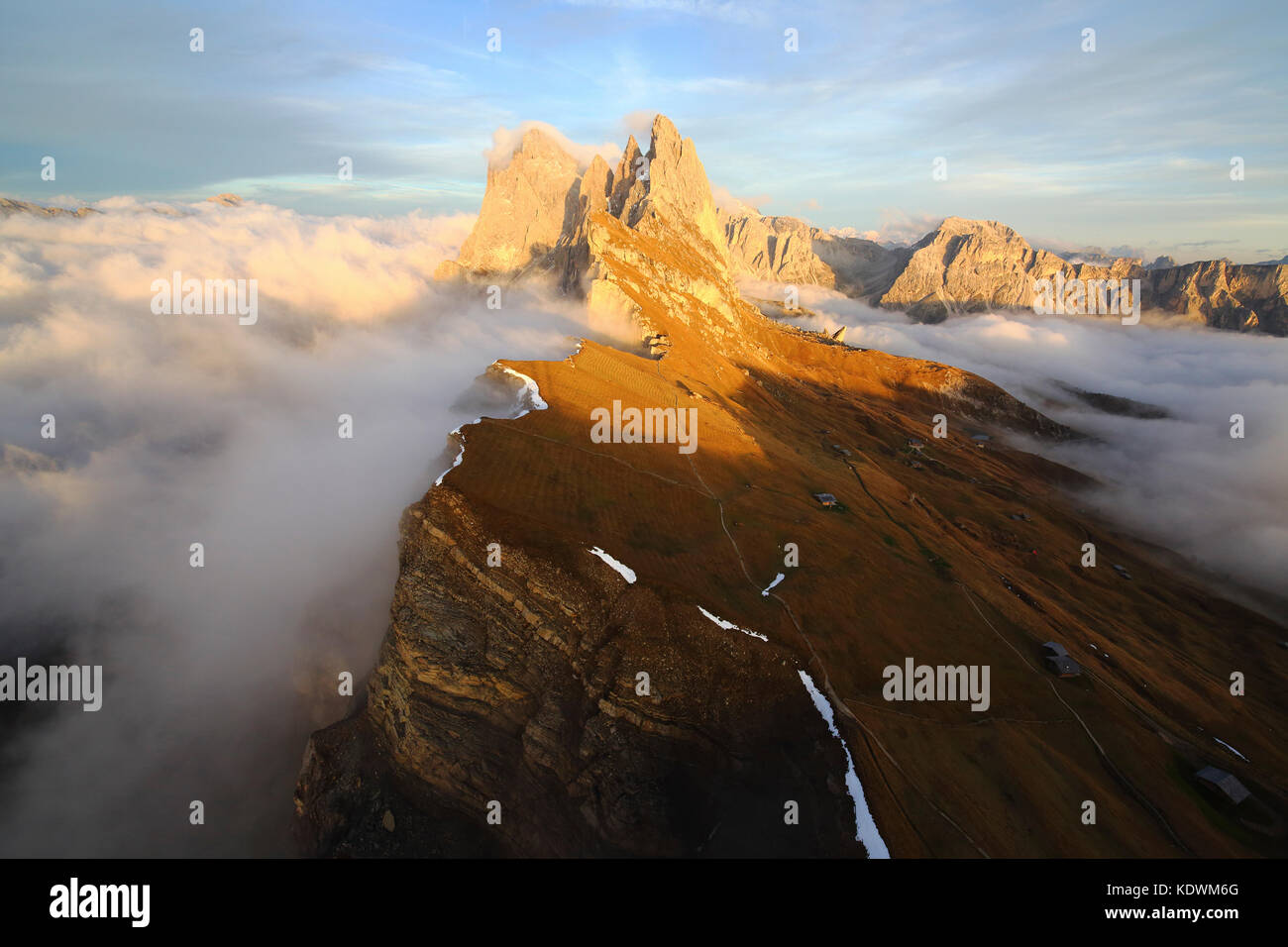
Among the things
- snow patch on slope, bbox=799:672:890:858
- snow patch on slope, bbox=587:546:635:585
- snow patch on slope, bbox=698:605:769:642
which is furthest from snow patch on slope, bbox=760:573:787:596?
snow patch on slope, bbox=587:546:635:585

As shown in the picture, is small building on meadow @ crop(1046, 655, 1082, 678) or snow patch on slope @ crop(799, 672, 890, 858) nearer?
snow patch on slope @ crop(799, 672, 890, 858)

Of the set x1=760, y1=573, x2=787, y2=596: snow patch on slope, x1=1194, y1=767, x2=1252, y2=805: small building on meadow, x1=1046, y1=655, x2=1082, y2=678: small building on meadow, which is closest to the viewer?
x1=1194, y1=767, x2=1252, y2=805: small building on meadow

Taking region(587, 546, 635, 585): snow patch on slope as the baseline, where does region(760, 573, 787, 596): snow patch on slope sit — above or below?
below

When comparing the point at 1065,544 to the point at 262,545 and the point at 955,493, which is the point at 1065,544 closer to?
the point at 955,493

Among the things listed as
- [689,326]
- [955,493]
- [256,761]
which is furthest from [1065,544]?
[256,761]

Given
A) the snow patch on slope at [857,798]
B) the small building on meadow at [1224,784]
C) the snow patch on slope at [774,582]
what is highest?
the snow patch on slope at [774,582]

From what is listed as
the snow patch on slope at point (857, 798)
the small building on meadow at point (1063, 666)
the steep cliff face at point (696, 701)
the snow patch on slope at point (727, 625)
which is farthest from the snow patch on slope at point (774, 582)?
the small building on meadow at point (1063, 666)

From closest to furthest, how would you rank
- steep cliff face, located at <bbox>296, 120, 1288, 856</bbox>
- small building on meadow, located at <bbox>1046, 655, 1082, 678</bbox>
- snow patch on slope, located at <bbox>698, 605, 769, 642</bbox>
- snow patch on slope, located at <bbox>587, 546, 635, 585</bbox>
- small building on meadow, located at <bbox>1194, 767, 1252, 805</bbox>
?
steep cliff face, located at <bbox>296, 120, 1288, 856</bbox> < snow patch on slope, located at <bbox>698, 605, 769, 642</bbox> < snow patch on slope, located at <bbox>587, 546, 635, 585</bbox> < small building on meadow, located at <bbox>1194, 767, 1252, 805</bbox> < small building on meadow, located at <bbox>1046, 655, 1082, 678</bbox>

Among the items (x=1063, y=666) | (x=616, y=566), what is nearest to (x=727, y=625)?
(x=616, y=566)

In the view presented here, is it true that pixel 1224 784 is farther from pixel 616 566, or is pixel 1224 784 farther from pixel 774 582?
pixel 616 566

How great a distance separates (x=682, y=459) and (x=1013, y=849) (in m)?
45.3

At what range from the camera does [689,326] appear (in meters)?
154

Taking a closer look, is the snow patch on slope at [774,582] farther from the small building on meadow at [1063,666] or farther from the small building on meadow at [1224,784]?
the small building on meadow at [1224,784]

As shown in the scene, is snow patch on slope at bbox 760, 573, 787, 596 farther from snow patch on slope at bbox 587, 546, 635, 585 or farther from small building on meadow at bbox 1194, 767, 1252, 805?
small building on meadow at bbox 1194, 767, 1252, 805
